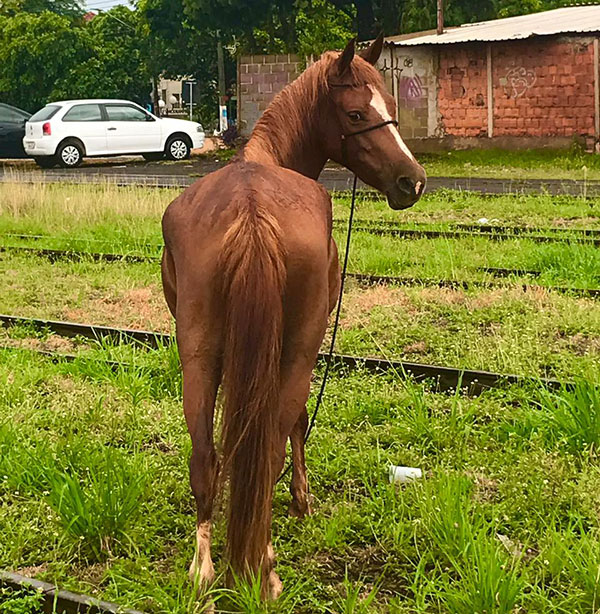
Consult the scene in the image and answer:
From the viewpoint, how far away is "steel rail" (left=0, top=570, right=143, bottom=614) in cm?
327

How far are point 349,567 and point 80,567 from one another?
1.10m

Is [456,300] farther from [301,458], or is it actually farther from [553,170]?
[553,170]

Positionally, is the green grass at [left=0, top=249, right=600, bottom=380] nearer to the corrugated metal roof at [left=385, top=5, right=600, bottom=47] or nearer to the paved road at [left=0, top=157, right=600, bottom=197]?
the paved road at [left=0, top=157, right=600, bottom=197]

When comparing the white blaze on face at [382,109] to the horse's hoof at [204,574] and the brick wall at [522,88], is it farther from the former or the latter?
the brick wall at [522,88]

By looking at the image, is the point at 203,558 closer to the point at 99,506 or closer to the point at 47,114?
the point at 99,506

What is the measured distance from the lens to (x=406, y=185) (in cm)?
389

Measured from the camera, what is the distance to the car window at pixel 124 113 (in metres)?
25.7

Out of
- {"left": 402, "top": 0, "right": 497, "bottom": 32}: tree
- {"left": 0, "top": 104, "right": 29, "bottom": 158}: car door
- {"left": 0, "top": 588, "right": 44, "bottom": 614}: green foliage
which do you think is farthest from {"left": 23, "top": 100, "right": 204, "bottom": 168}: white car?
{"left": 0, "top": 588, "right": 44, "bottom": 614}: green foliage

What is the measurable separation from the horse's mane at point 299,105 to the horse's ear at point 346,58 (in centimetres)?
3

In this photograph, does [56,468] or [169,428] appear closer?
[56,468]

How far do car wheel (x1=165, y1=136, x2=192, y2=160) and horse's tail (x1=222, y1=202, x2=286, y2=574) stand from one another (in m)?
24.3

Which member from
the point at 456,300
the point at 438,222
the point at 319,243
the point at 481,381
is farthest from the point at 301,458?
the point at 438,222

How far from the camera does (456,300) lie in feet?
26.8

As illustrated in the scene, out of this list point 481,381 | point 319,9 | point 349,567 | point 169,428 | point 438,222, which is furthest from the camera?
point 319,9
